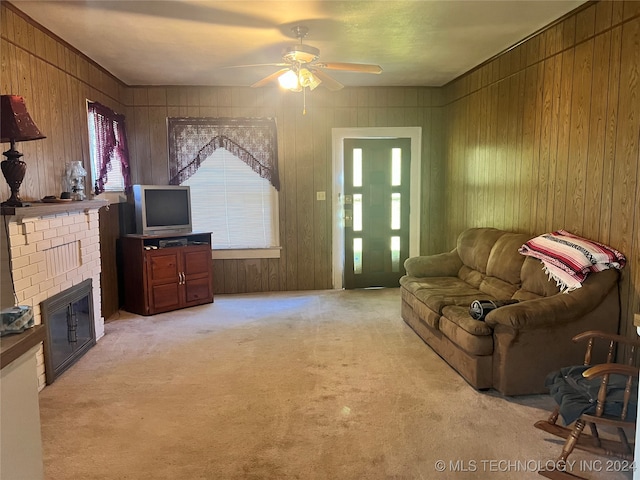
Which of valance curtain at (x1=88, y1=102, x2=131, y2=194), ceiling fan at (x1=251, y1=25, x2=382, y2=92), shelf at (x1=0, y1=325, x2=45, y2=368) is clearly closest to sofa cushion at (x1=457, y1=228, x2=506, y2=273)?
ceiling fan at (x1=251, y1=25, x2=382, y2=92)

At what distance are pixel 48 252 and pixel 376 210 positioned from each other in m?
Result: 3.77

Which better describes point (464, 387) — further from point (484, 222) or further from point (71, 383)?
point (71, 383)

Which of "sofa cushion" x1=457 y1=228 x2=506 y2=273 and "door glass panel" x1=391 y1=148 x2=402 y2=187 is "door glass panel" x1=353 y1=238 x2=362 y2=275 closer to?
"door glass panel" x1=391 y1=148 x2=402 y2=187

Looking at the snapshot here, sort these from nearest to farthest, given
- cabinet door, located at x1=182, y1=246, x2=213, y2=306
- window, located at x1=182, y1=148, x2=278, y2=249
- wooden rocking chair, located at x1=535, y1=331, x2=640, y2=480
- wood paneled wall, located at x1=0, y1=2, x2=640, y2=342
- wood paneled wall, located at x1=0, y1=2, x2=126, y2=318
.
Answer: wooden rocking chair, located at x1=535, y1=331, x2=640, y2=480, wood paneled wall, located at x1=0, y1=2, x2=640, y2=342, wood paneled wall, located at x1=0, y1=2, x2=126, y2=318, cabinet door, located at x1=182, y1=246, x2=213, y2=306, window, located at x1=182, y1=148, x2=278, y2=249

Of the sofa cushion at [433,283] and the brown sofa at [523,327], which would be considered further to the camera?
the sofa cushion at [433,283]

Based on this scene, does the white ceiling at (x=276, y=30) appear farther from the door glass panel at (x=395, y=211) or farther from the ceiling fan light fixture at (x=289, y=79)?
the door glass panel at (x=395, y=211)

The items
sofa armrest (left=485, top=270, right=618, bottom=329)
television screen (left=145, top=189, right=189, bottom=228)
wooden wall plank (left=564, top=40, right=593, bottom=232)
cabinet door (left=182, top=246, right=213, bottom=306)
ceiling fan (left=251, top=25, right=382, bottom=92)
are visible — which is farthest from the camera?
cabinet door (left=182, top=246, right=213, bottom=306)

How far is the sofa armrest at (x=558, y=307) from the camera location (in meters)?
2.86

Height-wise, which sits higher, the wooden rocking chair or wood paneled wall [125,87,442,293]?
wood paneled wall [125,87,442,293]

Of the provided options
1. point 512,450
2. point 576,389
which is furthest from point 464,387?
point 576,389

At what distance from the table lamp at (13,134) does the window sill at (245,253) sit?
9.74 ft

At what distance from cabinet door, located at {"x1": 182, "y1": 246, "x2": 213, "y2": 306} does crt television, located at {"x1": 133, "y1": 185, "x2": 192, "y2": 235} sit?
0.29 metres

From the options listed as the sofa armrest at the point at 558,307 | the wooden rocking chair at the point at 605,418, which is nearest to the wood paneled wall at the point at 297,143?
the sofa armrest at the point at 558,307

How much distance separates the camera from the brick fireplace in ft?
9.45
